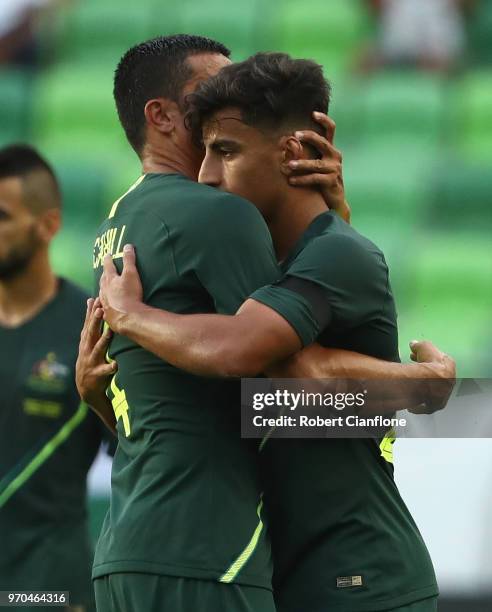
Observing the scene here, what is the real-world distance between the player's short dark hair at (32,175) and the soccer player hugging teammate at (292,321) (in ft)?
9.37

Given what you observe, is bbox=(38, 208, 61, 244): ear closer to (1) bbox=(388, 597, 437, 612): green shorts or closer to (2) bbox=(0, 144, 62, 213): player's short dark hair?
(2) bbox=(0, 144, 62, 213): player's short dark hair

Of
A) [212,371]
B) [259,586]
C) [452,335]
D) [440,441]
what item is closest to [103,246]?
[212,371]

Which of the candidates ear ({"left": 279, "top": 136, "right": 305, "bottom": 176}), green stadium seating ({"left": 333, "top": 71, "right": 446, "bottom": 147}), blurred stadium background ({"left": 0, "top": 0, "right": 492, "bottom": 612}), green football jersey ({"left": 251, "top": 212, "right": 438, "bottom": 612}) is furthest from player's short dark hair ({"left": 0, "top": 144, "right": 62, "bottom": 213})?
green stadium seating ({"left": 333, "top": 71, "right": 446, "bottom": 147})

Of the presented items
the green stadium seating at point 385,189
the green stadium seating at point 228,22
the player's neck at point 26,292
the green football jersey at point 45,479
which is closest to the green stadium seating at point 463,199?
the green stadium seating at point 385,189

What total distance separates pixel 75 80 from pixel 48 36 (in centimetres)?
112

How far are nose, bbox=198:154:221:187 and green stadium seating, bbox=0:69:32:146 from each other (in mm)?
10921

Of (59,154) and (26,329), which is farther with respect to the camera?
(59,154)

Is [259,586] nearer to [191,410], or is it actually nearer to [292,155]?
[191,410]

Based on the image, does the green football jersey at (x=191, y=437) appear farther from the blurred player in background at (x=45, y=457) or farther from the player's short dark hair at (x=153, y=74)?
the blurred player in background at (x=45, y=457)

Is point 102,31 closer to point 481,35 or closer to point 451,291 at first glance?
point 481,35

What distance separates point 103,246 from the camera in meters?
3.18

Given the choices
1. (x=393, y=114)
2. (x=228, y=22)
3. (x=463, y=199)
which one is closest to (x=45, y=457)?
(x=463, y=199)

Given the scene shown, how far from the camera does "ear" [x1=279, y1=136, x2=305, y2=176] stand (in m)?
3.04

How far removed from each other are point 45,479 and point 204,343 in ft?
8.57
